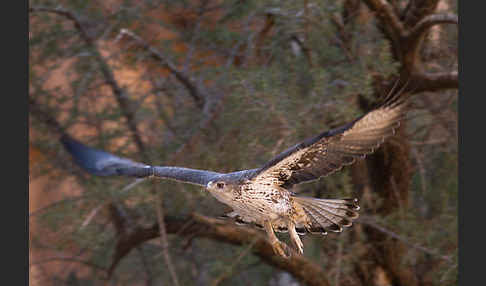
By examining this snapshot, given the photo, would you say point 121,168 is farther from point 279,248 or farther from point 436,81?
point 436,81

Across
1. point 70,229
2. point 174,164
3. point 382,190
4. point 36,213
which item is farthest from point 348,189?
point 36,213

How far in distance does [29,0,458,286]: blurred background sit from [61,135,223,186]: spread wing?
384 mm

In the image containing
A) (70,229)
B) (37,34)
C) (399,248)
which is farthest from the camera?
(37,34)

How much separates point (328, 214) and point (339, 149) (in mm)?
636

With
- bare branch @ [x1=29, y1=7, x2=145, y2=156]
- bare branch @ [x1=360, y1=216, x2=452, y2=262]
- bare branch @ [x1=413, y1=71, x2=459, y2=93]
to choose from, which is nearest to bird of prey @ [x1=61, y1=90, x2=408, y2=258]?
bare branch @ [x1=360, y1=216, x2=452, y2=262]

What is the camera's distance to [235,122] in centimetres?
489

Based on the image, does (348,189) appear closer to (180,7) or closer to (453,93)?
(453,93)

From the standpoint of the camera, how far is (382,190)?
5375 mm

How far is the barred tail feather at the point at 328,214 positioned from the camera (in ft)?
12.2

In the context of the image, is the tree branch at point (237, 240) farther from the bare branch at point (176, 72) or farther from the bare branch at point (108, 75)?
the bare branch at point (176, 72)

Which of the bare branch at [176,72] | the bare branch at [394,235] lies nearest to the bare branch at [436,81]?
the bare branch at [394,235]

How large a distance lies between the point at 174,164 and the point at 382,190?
1.85 m

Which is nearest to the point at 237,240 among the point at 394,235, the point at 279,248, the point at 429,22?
the point at 394,235

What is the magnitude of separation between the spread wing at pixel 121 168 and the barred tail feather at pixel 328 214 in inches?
27.4
